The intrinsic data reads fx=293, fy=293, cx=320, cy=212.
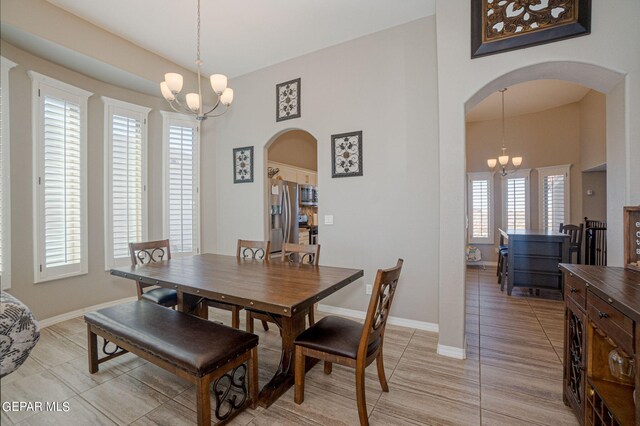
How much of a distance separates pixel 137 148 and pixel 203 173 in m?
0.95

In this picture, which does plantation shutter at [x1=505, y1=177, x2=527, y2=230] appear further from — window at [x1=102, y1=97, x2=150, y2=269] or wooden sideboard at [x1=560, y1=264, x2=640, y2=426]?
window at [x1=102, y1=97, x2=150, y2=269]

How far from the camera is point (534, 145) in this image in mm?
6383

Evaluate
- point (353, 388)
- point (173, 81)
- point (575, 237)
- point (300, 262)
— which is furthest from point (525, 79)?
point (575, 237)

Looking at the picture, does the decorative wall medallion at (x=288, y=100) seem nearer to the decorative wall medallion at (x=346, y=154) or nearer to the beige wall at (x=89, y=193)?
the decorative wall medallion at (x=346, y=154)

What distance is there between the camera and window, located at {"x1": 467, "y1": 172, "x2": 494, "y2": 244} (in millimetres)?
6848

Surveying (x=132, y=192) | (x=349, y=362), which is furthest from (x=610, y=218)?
(x=132, y=192)

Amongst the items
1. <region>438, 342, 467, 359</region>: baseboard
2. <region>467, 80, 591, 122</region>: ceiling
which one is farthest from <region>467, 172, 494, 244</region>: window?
<region>438, 342, 467, 359</region>: baseboard

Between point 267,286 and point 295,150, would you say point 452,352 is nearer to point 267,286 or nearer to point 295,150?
point 267,286

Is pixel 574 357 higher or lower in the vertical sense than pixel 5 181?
lower

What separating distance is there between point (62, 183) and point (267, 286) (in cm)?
305

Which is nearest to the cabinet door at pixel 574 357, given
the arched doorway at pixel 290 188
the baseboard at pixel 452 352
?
the baseboard at pixel 452 352

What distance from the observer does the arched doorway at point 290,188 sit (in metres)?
4.82

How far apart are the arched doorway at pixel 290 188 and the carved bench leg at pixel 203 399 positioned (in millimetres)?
2818

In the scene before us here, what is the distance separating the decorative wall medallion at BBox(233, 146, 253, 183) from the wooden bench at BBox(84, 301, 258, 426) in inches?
98.4
